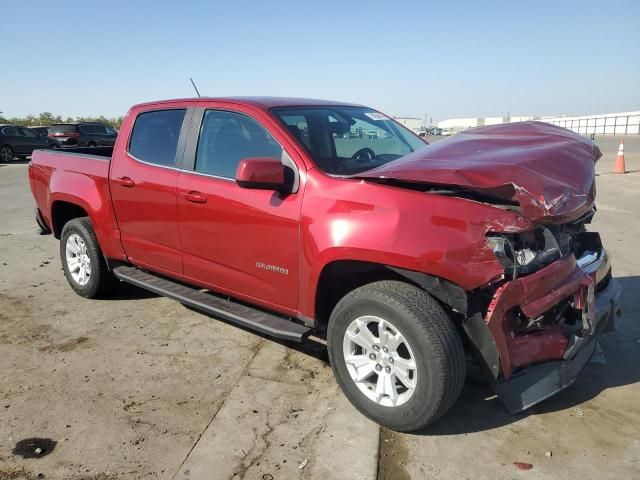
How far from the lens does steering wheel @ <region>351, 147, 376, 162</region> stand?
3721 mm

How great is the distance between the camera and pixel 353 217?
289 cm

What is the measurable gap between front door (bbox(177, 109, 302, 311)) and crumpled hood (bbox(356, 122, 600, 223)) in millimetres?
668

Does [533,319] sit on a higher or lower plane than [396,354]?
higher

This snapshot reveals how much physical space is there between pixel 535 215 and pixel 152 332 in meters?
3.15

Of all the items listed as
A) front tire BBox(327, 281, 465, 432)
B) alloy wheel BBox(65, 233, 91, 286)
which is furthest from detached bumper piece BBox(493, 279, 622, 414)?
alloy wheel BBox(65, 233, 91, 286)

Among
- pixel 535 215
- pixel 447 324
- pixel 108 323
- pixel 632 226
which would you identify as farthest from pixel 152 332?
pixel 632 226

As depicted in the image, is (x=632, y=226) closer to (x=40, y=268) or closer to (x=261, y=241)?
(x=261, y=241)

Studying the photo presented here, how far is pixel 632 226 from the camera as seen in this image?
292 inches

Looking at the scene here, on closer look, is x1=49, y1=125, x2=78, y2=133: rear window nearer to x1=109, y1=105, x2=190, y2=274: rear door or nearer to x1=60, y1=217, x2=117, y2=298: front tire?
x1=60, y1=217, x2=117, y2=298: front tire

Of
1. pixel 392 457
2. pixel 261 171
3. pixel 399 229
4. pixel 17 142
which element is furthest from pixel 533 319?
pixel 17 142

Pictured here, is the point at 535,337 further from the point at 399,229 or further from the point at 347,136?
the point at 347,136

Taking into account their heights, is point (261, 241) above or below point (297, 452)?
above

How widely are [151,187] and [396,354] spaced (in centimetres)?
240

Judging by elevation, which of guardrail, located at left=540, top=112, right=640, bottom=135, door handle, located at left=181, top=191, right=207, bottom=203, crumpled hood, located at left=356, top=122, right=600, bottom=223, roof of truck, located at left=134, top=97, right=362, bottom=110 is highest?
roof of truck, located at left=134, top=97, right=362, bottom=110
